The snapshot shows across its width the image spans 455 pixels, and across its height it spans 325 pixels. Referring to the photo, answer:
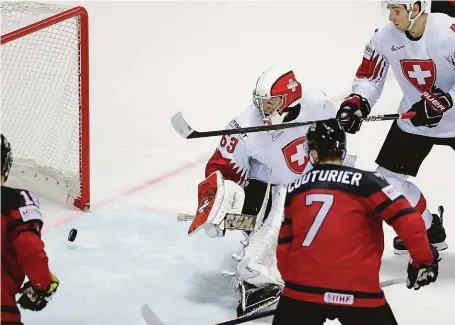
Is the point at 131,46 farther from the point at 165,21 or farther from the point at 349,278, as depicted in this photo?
the point at 349,278

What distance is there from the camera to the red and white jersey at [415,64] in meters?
3.73

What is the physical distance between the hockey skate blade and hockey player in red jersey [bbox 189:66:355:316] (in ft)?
0.92

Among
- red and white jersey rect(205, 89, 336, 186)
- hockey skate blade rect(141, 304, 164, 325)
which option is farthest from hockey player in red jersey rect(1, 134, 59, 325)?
red and white jersey rect(205, 89, 336, 186)

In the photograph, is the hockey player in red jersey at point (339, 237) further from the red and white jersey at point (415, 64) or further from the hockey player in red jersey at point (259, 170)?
the red and white jersey at point (415, 64)

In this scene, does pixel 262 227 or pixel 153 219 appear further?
pixel 153 219

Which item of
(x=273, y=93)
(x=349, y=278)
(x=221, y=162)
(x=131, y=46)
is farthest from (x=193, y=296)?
(x=131, y=46)

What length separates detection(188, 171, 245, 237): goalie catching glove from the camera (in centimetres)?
351

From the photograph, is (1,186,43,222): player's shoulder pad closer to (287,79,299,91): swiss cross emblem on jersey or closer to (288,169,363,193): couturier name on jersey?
(288,169,363,193): couturier name on jersey

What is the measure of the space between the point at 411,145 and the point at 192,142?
1413mm

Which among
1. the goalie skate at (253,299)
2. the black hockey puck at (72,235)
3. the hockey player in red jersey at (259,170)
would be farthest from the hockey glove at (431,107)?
the black hockey puck at (72,235)

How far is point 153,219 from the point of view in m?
4.38

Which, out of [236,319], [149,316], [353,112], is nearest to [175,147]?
[353,112]

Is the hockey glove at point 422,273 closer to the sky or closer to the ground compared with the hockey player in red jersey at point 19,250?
closer to the ground

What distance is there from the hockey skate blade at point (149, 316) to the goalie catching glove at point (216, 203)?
0.28 m
